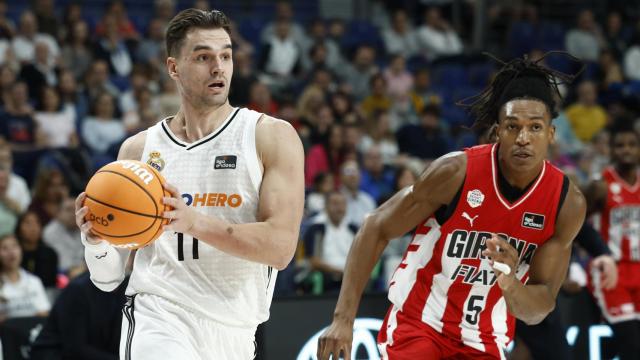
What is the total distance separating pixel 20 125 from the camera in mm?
10484

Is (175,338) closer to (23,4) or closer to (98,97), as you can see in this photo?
(98,97)

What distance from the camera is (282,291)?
793cm

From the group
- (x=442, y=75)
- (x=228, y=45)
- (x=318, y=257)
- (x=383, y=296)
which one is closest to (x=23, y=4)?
(x=442, y=75)

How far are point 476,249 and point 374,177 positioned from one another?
6.63 m

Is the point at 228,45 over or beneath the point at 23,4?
beneath

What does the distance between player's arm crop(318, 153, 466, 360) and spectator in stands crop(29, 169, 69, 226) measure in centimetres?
522

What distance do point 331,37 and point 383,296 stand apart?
800 centimetres

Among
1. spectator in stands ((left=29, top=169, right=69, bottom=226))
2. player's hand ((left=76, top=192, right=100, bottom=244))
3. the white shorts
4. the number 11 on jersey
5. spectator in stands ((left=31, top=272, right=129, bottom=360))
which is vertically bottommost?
spectator in stands ((left=31, top=272, right=129, bottom=360))

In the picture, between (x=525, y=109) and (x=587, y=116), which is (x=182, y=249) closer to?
(x=525, y=109)

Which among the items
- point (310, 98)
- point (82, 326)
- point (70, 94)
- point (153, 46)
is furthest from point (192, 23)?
point (153, 46)

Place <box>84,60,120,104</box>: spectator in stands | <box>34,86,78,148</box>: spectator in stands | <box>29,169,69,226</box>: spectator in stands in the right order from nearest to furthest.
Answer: <box>29,169,69,226</box>: spectator in stands, <box>34,86,78,148</box>: spectator in stands, <box>84,60,120,104</box>: spectator in stands

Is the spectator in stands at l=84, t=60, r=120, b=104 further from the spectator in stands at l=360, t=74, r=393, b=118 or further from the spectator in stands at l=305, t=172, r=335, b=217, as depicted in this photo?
the spectator in stands at l=360, t=74, r=393, b=118

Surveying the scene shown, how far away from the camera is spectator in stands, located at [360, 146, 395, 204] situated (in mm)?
11039

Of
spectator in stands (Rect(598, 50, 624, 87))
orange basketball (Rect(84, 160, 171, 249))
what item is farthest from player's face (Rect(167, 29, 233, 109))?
spectator in stands (Rect(598, 50, 624, 87))
